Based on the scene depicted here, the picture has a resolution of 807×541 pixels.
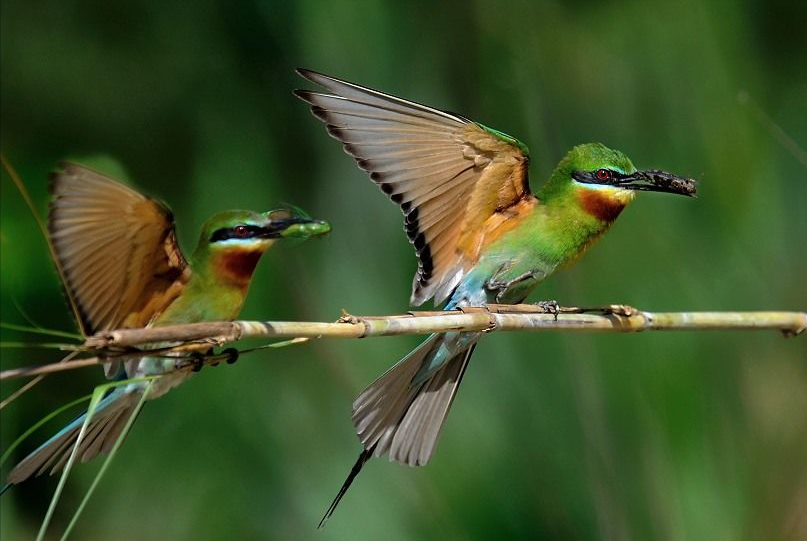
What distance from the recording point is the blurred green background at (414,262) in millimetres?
1253

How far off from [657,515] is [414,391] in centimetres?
30

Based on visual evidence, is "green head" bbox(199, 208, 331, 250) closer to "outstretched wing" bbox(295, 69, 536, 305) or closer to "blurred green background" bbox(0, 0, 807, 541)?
"outstretched wing" bbox(295, 69, 536, 305)

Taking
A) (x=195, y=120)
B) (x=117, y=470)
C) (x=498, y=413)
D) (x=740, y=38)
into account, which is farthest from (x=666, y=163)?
(x=117, y=470)

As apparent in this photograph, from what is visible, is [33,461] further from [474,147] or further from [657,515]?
[657,515]

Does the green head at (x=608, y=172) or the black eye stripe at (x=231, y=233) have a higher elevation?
the green head at (x=608, y=172)

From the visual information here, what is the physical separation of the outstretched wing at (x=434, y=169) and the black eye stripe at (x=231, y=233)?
0.33 feet

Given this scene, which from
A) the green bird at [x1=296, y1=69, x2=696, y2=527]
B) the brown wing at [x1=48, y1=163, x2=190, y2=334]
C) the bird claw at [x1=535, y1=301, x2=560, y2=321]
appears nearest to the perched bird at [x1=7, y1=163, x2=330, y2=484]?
the brown wing at [x1=48, y1=163, x2=190, y2=334]

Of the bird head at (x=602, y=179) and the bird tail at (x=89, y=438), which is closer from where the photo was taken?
the bird tail at (x=89, y=438)

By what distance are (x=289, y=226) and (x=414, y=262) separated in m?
0.52

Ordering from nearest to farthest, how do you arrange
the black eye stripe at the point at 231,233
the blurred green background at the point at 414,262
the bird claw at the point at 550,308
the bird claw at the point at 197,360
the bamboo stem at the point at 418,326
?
the bamboo stem at the point at 418,326
the bird claw at the point at 197,360
the black eye stripe at the point at 231,233
the bird claw at the point at 550,308
the blurred green background at the point at 414,262

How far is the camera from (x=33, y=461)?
893 mm

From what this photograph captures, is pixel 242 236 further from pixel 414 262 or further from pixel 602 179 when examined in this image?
pixel 414 262

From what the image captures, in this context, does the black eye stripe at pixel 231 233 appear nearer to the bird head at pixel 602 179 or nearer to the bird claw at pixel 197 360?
the bird claw at pixel 197 360

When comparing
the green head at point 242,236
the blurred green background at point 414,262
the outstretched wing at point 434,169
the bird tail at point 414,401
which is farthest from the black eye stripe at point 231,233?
the blurred green background at point 414,262
